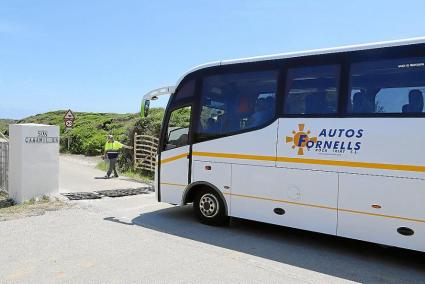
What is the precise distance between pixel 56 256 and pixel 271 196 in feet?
12.4

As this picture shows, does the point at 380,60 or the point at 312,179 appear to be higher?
the point at 380,60

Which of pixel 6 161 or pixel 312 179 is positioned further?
pixel 6 161

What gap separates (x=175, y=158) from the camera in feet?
30.0

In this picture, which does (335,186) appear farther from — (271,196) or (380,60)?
(380,60)

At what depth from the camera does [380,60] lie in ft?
21.5

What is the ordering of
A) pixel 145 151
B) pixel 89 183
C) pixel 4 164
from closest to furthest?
pixel 4 164 → pixel 89 183 → pixel 145 151

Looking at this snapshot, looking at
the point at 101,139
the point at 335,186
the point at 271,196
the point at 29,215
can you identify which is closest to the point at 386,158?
the point at 335,186

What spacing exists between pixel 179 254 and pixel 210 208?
215 centimetres

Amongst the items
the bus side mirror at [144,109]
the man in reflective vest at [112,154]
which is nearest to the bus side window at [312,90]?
the bus side mirror at [144,109]

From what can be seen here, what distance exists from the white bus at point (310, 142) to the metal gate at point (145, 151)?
27.5 ft

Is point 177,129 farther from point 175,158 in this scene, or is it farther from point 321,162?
point 321,162

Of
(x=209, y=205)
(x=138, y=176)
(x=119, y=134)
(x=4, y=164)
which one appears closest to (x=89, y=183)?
(x=138, y=176)

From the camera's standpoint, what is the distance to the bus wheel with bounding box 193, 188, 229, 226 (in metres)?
8.53

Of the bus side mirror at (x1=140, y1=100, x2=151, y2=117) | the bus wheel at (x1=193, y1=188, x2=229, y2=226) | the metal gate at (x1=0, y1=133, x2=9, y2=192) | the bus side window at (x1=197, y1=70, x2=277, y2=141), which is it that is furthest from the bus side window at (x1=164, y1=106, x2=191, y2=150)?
the metal gate at (x1=0, y1=133, x2=9, y2=192)
